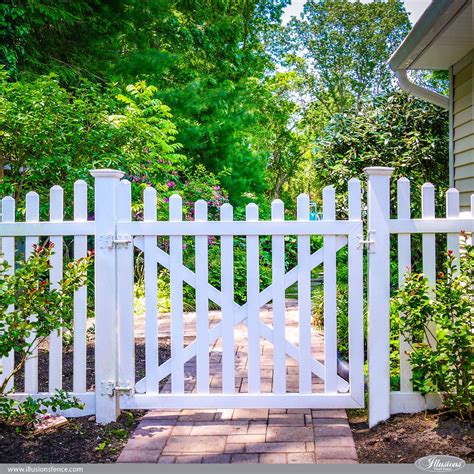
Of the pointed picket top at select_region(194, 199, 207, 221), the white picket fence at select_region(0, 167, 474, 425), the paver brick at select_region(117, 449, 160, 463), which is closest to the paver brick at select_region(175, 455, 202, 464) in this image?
the paver brick at select_region(117, 449, 160, 463)

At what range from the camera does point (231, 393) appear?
2.92 metres

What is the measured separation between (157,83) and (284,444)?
7971mm

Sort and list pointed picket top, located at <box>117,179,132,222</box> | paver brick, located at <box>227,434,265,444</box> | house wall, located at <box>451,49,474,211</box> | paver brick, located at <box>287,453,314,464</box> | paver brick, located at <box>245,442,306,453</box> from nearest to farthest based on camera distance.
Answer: paver brick, located at <box>287,453,314,464</box> < paver brick, located at <box>245,442,306,453</box> < paver brick, located at <box>227,434,265,444</box> < pointed picket top, located at <box>117,179,132,222</box> < house wall, located at <box>451,49,474,211</box>

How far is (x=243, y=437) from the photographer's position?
2637 millimetres

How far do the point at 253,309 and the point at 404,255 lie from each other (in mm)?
862

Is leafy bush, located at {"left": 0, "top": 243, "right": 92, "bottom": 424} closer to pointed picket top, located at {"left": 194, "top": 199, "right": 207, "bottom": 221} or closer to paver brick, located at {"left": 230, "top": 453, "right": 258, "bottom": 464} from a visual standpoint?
pointed picket top, located at {"left": 194, "top": 199, "right": 207, "bottom": 221}

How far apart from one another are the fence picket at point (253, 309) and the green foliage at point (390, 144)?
3171 millimetres

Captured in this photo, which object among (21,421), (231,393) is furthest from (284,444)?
(21,421)

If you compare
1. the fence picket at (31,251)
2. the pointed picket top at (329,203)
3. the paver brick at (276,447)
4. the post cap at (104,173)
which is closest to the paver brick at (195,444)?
the paver brick at (276,447)

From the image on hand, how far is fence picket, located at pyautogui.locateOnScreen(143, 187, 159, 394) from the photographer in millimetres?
2939

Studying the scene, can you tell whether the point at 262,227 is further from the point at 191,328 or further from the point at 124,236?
the point at 191,328

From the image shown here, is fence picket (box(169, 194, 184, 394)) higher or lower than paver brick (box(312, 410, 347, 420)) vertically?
higher

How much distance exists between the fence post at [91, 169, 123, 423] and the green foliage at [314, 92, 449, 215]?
138 inches

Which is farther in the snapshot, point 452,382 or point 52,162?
point 52,162
